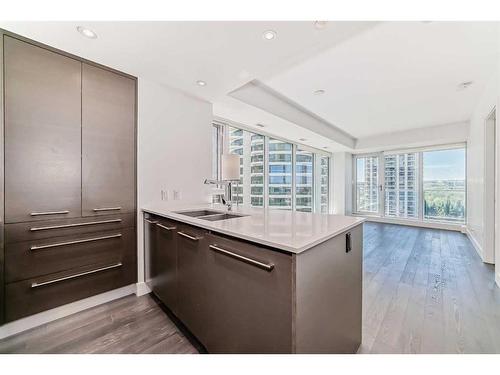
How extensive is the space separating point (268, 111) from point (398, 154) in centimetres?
516

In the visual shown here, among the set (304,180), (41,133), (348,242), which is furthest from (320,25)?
(304,180)

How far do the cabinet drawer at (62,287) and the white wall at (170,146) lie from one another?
21cm

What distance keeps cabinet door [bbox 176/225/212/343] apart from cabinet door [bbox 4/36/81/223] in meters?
1.10

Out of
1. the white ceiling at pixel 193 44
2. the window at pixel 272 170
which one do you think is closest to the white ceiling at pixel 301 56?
the white ceiling at pixel 193 44

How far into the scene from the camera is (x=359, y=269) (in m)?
1.44

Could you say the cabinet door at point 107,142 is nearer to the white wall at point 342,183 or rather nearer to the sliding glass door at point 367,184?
the white wall at point 342,183

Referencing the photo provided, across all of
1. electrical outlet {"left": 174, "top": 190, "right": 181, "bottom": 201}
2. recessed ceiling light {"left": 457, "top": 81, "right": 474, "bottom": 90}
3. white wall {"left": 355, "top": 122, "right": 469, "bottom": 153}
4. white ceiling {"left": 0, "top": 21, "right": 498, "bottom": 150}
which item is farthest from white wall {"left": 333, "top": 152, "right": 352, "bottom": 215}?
electrical outlet {"left": 174, "top": 190, "right": 181, "bottom": 201}

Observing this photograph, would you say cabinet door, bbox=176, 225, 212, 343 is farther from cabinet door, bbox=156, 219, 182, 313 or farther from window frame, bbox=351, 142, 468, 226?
window frame, bbox=351, 142, 468, 226

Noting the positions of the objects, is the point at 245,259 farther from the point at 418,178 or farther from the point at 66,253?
the point at 418,178

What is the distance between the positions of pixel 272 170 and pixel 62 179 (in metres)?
3.89

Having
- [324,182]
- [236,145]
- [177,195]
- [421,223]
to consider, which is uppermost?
[236,145]

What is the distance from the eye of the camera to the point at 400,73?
8.56 feet

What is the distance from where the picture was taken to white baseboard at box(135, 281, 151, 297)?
7.26 ft
